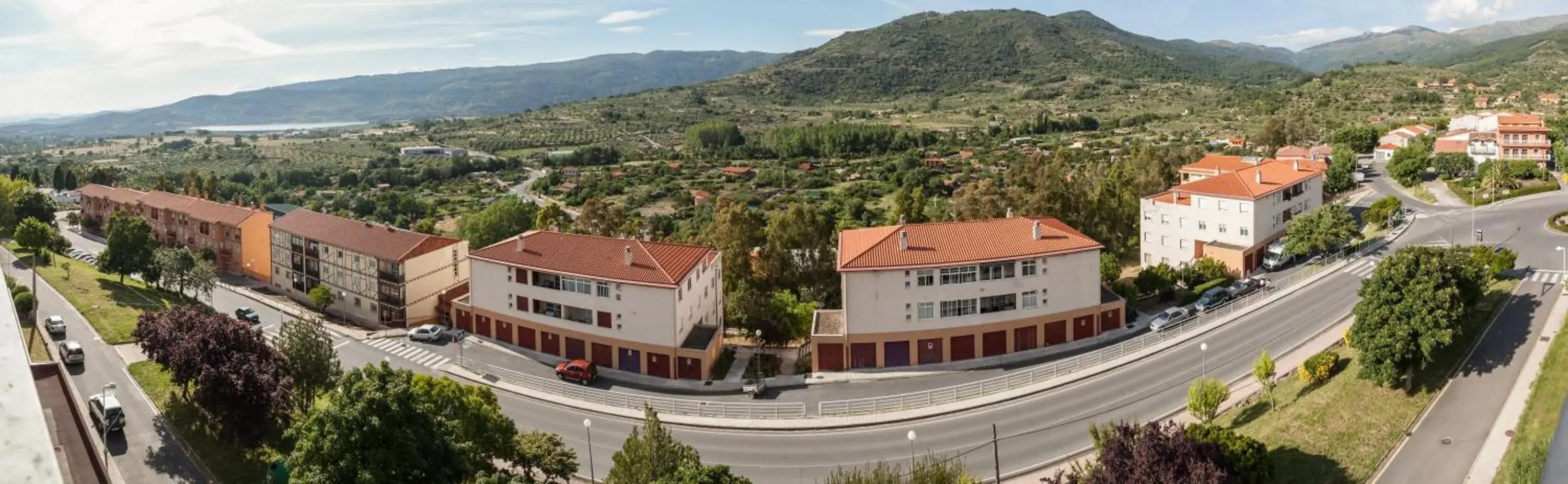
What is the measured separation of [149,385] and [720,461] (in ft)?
86.3

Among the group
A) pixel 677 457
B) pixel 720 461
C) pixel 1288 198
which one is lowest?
pixel 720 461

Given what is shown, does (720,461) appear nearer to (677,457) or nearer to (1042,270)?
(677,457)

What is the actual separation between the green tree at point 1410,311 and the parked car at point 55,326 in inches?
2333

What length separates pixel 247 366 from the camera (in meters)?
36.8

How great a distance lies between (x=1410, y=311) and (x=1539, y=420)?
6.00 m

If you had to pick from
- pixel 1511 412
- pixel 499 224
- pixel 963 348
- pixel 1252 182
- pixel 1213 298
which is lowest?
pixel 963 348

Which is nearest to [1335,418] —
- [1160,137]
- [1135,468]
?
[1135,468]

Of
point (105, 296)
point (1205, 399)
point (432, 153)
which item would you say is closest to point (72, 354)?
point (105, 296)

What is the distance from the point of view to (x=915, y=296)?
4753cm

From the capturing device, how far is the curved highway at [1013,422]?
36500mm

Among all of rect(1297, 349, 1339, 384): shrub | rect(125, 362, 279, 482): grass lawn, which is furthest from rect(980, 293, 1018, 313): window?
rect(125, 362, 279, 482): grass lawn

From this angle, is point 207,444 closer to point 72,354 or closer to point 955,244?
point 72,354

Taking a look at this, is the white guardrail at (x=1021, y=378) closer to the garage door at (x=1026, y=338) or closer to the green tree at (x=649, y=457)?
the garage door at (x=1026, y=338)

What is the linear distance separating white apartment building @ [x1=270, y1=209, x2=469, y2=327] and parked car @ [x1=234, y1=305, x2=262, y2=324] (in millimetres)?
4224
